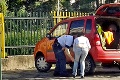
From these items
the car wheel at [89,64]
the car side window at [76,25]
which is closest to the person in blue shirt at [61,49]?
the car side window at [76,25]

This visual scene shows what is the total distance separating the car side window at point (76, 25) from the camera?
12.7 metres

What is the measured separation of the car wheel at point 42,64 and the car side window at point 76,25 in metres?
1.68

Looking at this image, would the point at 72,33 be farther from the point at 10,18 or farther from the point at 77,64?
the point at 10,18

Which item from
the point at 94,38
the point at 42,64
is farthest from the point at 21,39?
the point at 94,38

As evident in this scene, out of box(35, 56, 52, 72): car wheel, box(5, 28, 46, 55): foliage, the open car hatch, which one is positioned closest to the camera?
the open car hatch

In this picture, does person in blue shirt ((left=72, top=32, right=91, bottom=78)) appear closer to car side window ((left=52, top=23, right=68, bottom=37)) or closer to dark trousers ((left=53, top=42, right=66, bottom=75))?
dark trousers ((left=53, top=42, right=66, bottom=75))

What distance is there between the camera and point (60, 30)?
13.5 meters

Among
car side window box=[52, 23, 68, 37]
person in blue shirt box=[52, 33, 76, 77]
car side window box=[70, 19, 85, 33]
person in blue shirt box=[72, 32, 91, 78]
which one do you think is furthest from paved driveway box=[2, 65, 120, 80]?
car side window box=[70, 19, 85, 33]

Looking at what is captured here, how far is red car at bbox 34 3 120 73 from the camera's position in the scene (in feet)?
40.2

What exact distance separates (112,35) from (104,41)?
494mm

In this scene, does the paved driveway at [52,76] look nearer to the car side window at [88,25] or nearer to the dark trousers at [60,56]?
the dark trousers at [60,56]

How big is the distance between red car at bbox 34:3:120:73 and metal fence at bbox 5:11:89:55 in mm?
1976

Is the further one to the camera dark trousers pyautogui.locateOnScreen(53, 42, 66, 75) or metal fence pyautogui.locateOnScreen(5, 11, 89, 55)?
metal fence pyautogui.locateOnScreen(5, 11, 89, 55)

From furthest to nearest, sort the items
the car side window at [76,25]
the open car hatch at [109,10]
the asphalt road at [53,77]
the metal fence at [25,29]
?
the metal fence at [25,29], the open car hatch at [109,10], the car side window at [76,25], the asphalt road at [53,77]
